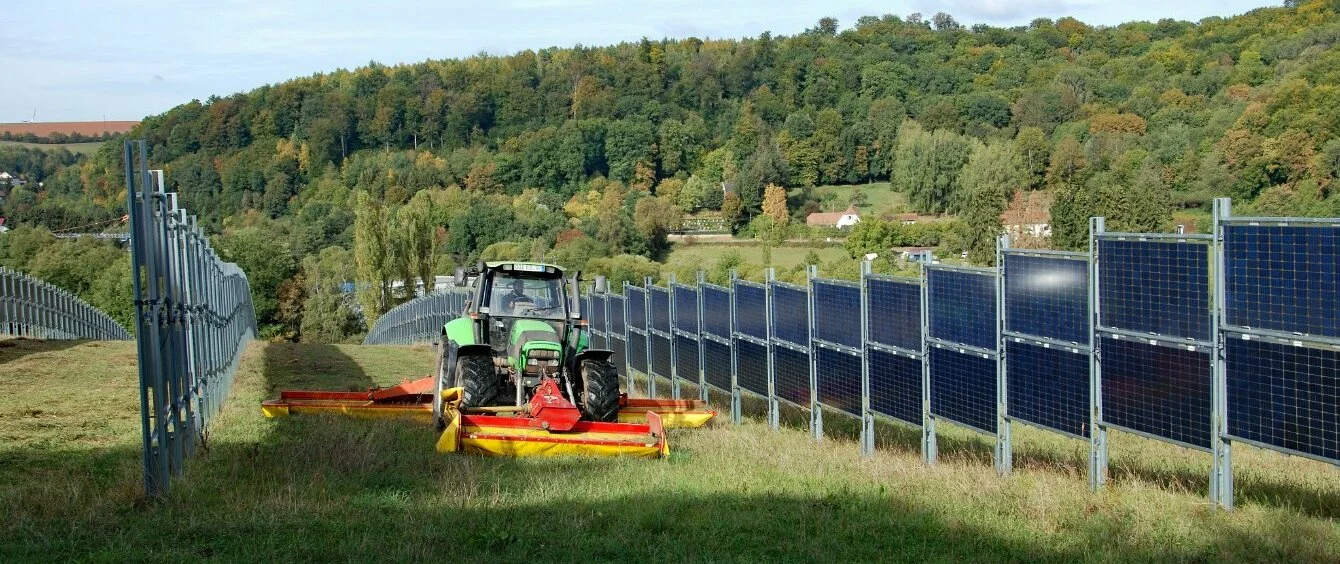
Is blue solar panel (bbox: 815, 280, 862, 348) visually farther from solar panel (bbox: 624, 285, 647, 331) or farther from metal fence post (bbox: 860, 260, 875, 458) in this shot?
solar panel (bbox: 624, 285, 647, 331)

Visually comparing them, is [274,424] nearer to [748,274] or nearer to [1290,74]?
[748,274]

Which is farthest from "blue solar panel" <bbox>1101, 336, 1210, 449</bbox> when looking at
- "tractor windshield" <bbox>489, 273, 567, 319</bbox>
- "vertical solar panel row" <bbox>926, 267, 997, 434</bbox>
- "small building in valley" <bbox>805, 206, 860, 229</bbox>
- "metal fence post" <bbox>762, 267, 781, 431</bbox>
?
"small building in valley" <bbox>805, 206, 860, 229</bbox>

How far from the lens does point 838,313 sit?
14391 mm

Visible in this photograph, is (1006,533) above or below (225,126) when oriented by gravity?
below

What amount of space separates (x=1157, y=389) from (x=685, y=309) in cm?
1110

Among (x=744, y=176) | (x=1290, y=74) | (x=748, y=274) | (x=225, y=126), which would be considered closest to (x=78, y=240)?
(x=748, y=274)

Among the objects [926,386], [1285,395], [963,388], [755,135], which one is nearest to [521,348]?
[926,386]

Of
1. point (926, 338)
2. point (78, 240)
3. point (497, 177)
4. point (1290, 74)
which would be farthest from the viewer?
point (497, 177)

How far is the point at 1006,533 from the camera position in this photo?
338 inches

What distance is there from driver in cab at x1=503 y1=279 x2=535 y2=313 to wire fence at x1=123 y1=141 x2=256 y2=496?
365 centimetres

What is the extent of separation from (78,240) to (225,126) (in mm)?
78305

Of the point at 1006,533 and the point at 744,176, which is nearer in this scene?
the point at 1006,533

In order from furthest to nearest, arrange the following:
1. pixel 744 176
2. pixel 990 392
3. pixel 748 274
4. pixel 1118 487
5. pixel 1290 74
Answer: pixel 744 176 → pixel 1290 74 → pixel 748 274 → pixel 990 392 → pixel 1118 487

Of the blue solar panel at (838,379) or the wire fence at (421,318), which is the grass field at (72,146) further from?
the blue solar panel at (838,379)
